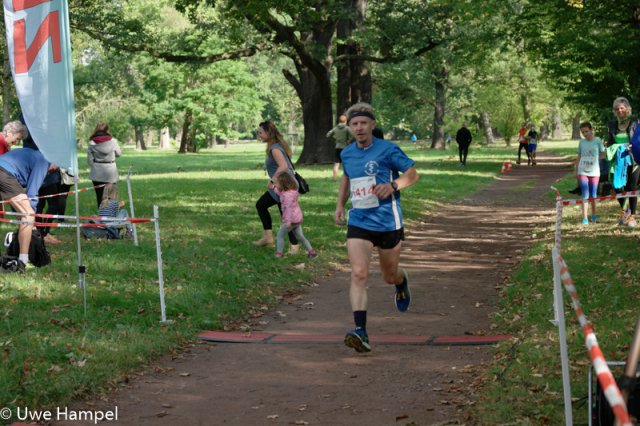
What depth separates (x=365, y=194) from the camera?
777 cm

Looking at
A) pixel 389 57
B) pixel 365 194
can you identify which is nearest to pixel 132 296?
pixel 365 194

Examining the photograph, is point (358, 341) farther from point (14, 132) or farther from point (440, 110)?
point (440, 110)

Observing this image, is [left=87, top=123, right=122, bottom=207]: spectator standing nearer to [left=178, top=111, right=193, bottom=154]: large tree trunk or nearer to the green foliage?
→ the green foliage

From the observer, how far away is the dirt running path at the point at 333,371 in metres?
6.07

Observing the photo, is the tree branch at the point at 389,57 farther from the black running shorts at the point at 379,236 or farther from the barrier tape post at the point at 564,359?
the barrier tape post at the point at 564,359

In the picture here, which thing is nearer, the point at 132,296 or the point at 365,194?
the point at 365,194

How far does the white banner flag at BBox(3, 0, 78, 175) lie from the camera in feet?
28.6

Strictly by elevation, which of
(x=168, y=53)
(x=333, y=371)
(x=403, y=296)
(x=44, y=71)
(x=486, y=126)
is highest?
(x=168, y=53)

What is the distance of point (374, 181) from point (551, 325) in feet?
6.46

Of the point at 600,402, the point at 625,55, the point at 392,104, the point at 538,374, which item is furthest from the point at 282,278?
the point at 392,104

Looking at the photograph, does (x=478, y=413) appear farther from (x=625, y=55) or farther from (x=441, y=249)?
(x=625, y=55)

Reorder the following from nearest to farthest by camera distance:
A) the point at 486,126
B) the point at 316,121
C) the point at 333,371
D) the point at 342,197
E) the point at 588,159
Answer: the point at 333,371 → the point at 342,197 → the point at 588,159 → the point at 316,121 → the point at 486,126

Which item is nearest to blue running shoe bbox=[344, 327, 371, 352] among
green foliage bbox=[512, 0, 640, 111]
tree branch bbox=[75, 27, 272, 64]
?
green foliage bbox=[512, 0, 640, 111]

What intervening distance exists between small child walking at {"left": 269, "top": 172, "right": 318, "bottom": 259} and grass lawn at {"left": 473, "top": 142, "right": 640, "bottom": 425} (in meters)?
3.03
